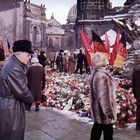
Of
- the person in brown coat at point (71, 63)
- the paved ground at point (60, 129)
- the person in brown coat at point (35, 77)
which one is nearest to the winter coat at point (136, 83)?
the paved ground at point (60, 129)

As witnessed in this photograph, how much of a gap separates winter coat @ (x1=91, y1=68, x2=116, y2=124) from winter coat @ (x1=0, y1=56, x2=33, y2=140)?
1.65 meters

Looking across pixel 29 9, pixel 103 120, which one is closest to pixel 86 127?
pixel 103 120

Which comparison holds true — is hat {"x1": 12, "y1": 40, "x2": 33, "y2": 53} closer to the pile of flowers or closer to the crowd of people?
the crowd of people

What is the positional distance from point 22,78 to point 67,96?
754 cm

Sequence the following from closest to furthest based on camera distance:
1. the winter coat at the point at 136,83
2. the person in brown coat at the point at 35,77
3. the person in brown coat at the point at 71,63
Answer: the winter coat at the point at 136,83, the person in brown coat at the point at 35,77, the person in brown coat at the point at 71,63

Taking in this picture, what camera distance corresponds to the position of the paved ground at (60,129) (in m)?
8.28

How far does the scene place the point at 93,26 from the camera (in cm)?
4419

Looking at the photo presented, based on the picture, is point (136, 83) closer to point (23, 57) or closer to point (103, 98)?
point (103, 98)

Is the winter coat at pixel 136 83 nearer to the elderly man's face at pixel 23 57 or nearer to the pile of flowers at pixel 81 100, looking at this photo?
the pile of flowers at pixel 81 100

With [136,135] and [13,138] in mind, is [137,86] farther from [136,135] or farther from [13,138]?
[13,138]

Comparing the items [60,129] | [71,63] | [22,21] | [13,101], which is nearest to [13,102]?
[13,101]

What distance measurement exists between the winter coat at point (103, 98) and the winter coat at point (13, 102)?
1650 millimetres

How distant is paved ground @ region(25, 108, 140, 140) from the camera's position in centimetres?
828

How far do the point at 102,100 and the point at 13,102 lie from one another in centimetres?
182
